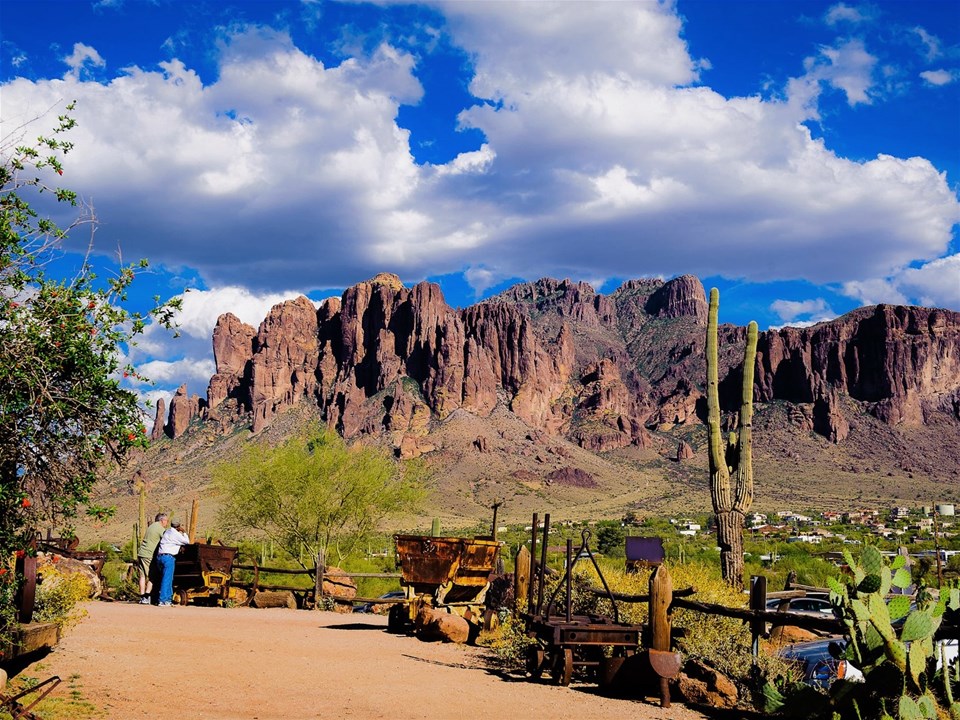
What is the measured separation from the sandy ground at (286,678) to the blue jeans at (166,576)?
3228 mm

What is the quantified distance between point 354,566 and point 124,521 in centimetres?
6204

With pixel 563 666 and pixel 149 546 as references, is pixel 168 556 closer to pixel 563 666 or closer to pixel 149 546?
pixel 149 546

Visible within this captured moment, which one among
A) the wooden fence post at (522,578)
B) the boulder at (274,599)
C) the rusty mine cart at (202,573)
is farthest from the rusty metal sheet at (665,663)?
the boulder at (274,599)

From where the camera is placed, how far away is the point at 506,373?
14938cm

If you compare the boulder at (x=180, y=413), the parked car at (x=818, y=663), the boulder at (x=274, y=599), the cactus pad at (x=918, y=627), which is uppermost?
the boulder at (x=180, y=413)

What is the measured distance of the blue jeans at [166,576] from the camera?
63.1 ft

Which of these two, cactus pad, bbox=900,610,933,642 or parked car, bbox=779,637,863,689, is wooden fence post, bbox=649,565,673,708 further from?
cactus pad, bbox=900,610,933,642

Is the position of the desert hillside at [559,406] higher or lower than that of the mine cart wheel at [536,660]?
higher

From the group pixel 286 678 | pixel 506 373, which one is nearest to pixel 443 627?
pixel 286 678

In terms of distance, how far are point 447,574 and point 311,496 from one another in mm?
11914

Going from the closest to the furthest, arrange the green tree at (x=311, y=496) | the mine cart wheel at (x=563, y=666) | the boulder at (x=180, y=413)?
the mine cart wheel at (x=563, y=666) < the green tree at (x=311, y=496) < the boulder at (x=180, y=413)

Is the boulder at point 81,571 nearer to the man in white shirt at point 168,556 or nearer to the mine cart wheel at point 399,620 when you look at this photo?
the man in white shirt at point 168,556

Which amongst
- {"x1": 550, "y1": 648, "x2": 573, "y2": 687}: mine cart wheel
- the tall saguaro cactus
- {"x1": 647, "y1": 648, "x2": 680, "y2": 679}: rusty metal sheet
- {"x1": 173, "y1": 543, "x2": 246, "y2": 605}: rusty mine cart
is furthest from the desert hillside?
{"x1": 647, "y1": 648, "x2": 680, "y2": 679}: rusty metal sheet

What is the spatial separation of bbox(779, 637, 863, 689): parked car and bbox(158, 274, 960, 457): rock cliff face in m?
106
